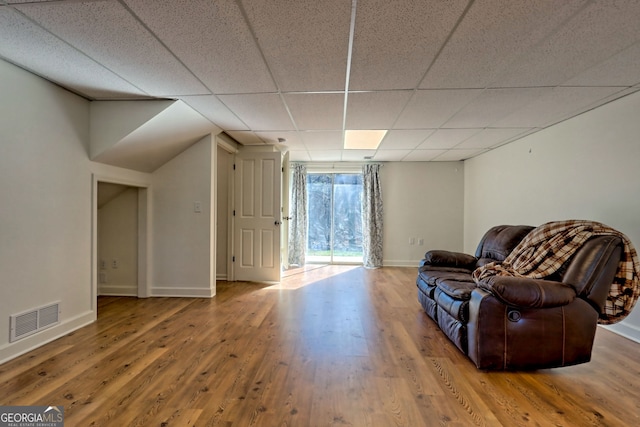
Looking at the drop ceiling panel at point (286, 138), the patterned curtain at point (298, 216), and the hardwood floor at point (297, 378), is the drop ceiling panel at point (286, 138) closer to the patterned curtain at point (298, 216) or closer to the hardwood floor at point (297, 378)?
the patterned curtain at point (298, 216)

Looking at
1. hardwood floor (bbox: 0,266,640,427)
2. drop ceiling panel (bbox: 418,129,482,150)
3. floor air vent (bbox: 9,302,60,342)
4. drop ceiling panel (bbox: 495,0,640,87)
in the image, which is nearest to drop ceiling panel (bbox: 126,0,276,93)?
drop ceiling panel (bbox: 495,0,640,87)

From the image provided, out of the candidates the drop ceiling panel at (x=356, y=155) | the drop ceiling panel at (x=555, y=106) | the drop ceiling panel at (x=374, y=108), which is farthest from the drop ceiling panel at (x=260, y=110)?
the drop ceiling panel at (x=555, y=106)

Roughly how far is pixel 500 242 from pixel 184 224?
3.70 metres

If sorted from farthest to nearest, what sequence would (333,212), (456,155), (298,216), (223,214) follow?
(333,212), (298,216), (456,155), (223,214)

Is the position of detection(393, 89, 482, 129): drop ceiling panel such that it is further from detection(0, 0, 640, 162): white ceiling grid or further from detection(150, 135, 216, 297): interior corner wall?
detection(150, 135, 216, 297): interior corner wall

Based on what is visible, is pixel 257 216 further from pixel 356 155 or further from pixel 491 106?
pixel 491 106

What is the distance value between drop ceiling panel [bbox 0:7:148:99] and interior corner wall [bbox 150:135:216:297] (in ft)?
3.49

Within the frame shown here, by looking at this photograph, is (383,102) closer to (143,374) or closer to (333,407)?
(333,407)

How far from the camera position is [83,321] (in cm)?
256

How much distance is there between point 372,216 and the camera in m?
5.59

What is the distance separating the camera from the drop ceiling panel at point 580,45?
4.73 feet

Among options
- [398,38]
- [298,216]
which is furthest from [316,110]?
[298,216]

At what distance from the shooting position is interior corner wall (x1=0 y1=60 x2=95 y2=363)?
1.96m

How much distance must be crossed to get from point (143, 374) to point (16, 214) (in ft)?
4.96
